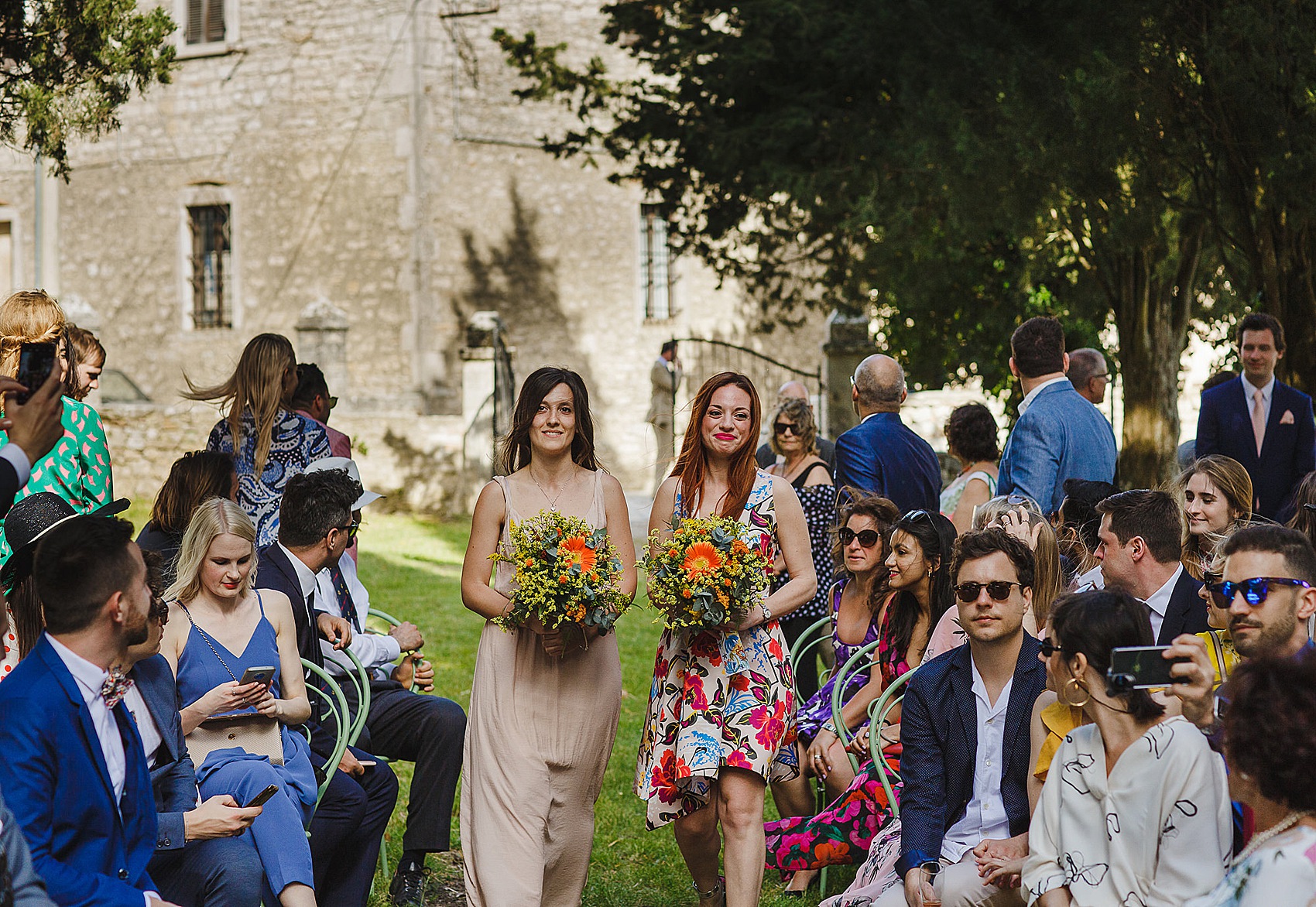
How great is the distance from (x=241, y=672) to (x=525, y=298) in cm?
1901

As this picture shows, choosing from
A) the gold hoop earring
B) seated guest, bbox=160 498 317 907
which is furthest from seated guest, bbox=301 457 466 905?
the gold hoop earring

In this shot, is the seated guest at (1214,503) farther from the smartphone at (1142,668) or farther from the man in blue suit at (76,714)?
the man in blue suit at (76,714)

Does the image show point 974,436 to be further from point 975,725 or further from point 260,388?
point 260,388

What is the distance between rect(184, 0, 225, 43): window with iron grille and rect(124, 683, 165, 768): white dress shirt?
71.7 ft

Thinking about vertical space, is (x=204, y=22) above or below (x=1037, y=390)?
above

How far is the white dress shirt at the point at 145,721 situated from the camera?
3.82 m

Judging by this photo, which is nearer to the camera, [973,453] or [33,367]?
[33,367]

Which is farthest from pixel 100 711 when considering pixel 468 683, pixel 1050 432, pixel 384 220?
pixel 384 220

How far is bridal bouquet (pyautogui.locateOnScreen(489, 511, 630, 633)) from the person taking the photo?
14.5ft

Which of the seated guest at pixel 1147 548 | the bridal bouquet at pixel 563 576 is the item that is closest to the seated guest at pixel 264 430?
the bridal bouquet at pixel 563 576

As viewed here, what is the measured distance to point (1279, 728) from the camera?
262cm

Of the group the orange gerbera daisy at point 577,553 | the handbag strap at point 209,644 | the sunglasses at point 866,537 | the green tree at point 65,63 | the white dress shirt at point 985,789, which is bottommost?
the white dress shirt at point 985,789

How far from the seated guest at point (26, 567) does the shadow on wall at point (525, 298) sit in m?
17.9

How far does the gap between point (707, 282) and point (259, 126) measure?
8.33 m
